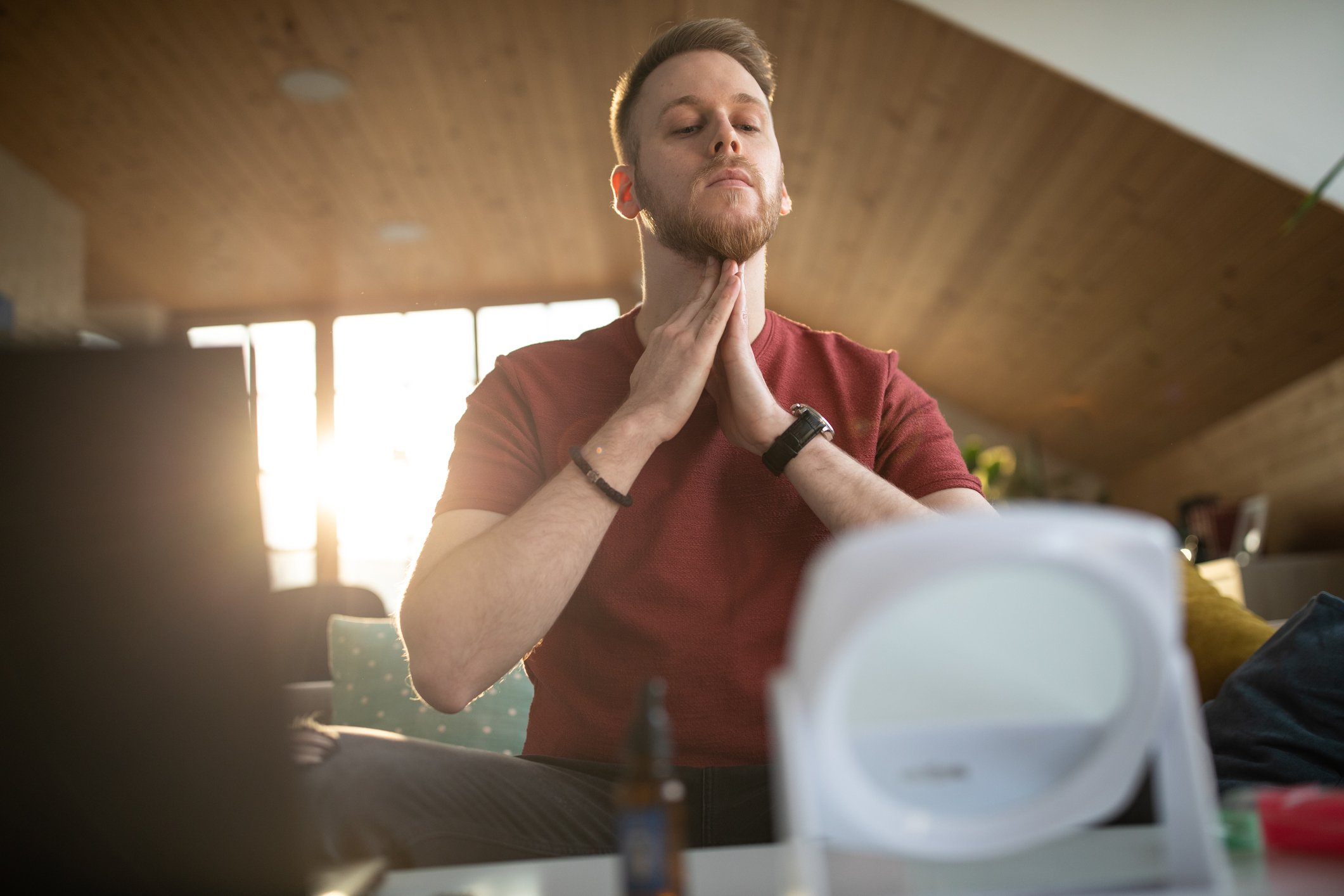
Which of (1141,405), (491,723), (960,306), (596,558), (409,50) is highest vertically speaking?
(409,50)

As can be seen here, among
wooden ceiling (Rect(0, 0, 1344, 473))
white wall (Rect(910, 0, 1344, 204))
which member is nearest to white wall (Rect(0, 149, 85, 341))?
wooden ceiling (Rect(0, 0, 1344, 473))

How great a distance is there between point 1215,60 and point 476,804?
10.7 ft

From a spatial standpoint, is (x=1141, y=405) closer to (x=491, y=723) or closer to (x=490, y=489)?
(x=491, y=723)

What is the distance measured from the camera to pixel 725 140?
133 centimetres

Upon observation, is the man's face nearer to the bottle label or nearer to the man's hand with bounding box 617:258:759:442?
the man's hand with bounding box 617:258:759:442

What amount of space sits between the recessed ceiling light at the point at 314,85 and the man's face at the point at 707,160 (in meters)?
3.66

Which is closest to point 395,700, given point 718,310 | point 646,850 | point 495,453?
point 495,453

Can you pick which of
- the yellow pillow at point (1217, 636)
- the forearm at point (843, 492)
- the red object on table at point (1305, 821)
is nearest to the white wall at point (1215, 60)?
the yellow pillow at point (1217, 636)

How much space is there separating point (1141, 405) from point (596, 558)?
540 centimetres

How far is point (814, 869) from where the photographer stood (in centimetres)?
48

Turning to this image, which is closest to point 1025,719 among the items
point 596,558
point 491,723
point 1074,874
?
point 1074,874

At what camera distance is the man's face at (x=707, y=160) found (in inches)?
51.1

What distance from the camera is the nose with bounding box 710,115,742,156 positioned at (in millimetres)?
1322

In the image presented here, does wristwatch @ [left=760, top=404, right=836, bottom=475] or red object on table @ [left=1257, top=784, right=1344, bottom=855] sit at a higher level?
wristwatch @ [left=760, top=404, right=836, bottom=475]
